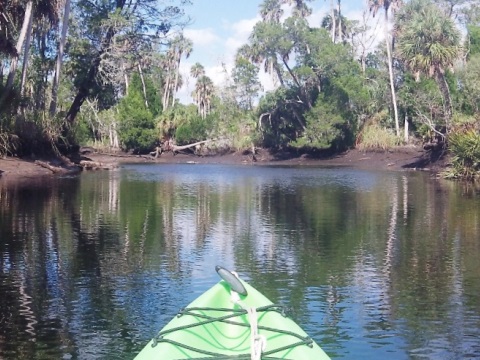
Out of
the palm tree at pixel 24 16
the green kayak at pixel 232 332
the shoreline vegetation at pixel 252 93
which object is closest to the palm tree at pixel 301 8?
the shoreline vegetation at pixel 252 93

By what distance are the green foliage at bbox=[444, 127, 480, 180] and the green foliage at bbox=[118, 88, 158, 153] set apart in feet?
105

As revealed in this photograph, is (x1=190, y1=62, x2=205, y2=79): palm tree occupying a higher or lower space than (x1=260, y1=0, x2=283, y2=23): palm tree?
lower

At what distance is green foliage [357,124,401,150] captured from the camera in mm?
56719

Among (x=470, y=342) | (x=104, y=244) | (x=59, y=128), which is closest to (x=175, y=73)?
(x=59, y=128)

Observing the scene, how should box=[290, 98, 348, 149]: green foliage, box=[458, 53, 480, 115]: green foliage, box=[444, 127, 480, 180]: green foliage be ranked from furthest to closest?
box=[290, 98, 348, 149]: green foliage → box=[458, 53, 480, 115]: green foliage → box=[444, 127, 480, 180]: green foliage

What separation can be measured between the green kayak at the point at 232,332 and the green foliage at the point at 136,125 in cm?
5757

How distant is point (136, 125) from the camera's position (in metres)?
63.4

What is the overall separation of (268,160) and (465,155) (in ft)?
94.0

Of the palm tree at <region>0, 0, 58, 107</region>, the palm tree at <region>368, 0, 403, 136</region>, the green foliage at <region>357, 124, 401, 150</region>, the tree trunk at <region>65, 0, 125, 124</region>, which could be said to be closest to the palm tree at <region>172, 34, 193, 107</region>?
the palm tree at <region>368, 0, 403, 136</region>

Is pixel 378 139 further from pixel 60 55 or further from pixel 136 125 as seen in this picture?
pixel 60 55

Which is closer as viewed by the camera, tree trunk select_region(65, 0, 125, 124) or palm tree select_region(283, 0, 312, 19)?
tree trunk select_region(65, 0, 125, 124)

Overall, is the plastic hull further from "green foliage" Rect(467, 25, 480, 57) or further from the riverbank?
"green foliage" Rect(467, 25, 480, 57)

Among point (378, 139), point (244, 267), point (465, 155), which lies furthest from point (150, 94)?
point (244, 267)

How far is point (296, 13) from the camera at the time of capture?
71.2m
